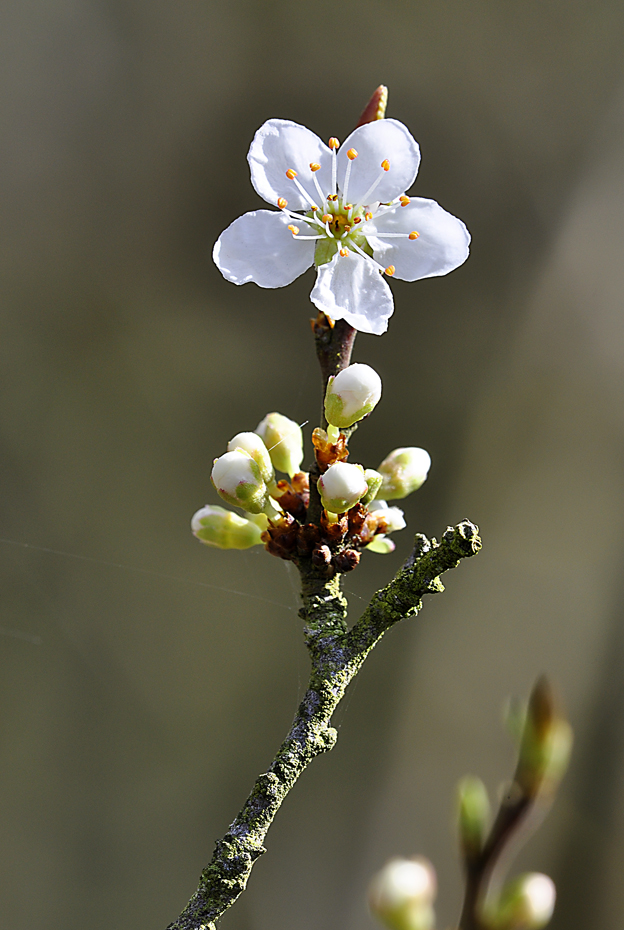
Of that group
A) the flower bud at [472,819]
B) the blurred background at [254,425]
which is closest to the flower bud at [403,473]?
the flower bud at [472,819]

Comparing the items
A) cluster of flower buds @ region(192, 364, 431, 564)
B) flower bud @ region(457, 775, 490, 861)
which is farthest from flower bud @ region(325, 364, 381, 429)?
flower bud @ region(457, 775, 490, 861)

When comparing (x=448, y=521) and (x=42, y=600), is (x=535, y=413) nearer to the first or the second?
(x=448, y=521)

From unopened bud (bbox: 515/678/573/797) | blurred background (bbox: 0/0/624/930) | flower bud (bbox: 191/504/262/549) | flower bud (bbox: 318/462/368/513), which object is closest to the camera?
unopened bud (bbox: 515/678/573/797)

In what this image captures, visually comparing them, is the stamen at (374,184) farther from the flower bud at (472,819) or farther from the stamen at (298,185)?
the flower bud at (472,819)

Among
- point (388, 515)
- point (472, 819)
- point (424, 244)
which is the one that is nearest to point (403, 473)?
point (388, 515)

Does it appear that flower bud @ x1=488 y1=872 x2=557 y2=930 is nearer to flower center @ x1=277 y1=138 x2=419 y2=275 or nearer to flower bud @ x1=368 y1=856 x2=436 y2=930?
flower bud @ x1=368 y1=856 x2=436 y2=930

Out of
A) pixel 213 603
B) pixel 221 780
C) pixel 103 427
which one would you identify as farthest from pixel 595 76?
pixel 221 780
